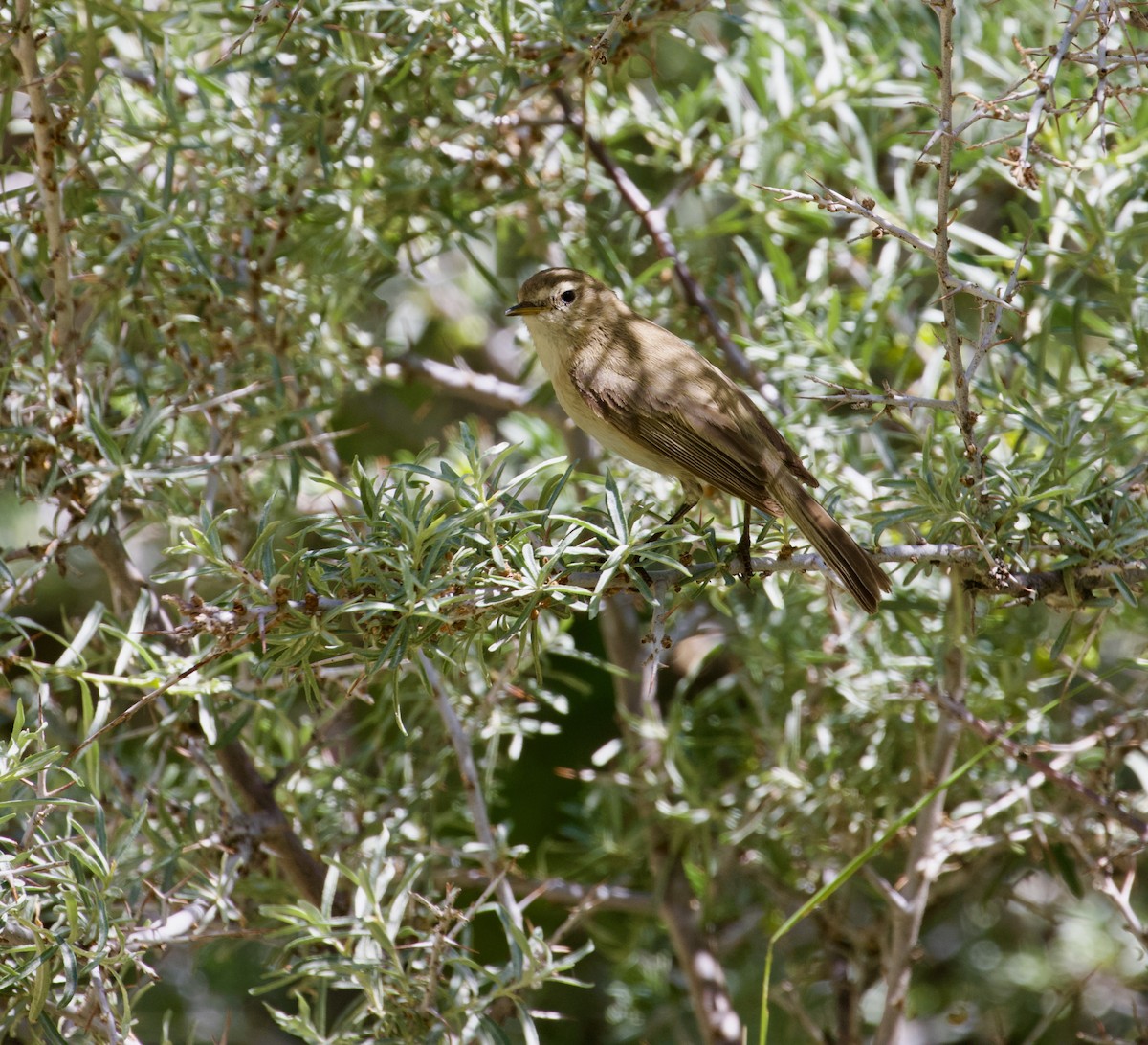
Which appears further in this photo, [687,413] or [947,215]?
[687,413]

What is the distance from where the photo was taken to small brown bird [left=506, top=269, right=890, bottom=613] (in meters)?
2.36

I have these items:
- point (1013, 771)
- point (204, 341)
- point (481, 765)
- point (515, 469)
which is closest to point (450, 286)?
point (515, 469)

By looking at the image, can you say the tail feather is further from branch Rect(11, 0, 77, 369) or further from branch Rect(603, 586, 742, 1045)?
branch Rect(11, 0, 77, 369)

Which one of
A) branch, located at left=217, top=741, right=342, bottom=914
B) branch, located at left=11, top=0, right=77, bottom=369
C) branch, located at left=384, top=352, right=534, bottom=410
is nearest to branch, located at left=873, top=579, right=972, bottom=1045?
branch, located at left=217, top=741, right=342, bottom=914

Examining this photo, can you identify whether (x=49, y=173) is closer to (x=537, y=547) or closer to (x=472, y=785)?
(x=537, y=547)

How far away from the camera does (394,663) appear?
1685mm

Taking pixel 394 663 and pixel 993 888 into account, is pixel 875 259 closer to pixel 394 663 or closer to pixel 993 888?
pixel 993 888

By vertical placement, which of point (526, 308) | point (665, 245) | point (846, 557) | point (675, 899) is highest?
point (665, 245)

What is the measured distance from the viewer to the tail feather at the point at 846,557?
2.16 meters

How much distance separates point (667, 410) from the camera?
278 centimetres

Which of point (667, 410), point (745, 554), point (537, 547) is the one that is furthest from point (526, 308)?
point (537, 547)

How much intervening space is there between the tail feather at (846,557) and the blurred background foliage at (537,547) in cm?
9

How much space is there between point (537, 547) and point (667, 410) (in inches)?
37.4

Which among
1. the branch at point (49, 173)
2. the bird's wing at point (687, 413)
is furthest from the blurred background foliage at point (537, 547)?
the bird's wing at point (687, 413)
